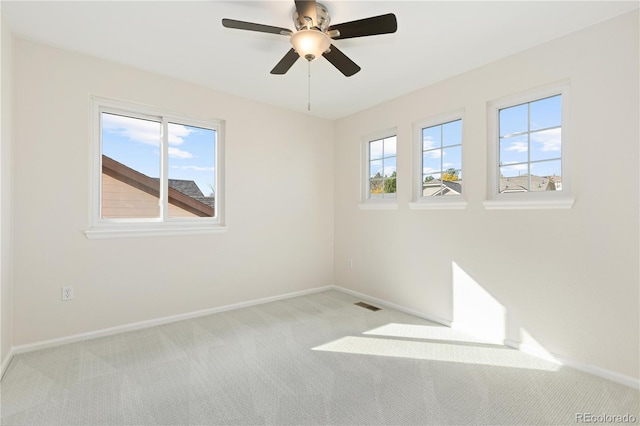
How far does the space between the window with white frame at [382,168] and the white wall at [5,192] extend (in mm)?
3549

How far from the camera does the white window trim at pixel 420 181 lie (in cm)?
311

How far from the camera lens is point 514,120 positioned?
2762 millimetres

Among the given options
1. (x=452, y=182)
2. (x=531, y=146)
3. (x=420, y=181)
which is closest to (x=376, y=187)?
(x=420, y=181)

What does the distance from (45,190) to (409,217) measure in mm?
3470

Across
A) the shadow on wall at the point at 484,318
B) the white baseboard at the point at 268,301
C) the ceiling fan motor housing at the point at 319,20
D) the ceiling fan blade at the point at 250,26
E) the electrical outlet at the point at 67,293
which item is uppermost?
the ceiling fan motor housing at the point at 319,20

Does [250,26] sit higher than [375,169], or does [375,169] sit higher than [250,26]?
[250,26]

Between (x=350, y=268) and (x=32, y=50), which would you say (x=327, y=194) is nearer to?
(x=350, y=268)

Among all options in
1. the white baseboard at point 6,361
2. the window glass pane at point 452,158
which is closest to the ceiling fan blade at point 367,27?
the window glass pane at point 452,158

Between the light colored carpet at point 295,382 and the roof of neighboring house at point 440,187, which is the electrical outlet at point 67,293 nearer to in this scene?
the light colored carpet at point 295,382

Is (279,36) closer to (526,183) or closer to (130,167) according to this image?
(130,167)

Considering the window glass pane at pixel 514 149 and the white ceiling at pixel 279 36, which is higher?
the white ceiling at pixel 279 36

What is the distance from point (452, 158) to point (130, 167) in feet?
10.8

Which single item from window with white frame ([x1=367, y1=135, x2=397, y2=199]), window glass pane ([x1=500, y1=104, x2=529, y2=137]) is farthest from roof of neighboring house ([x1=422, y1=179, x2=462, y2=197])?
window glass pane ([x1=500, y1=104, x2=529, y2=137])

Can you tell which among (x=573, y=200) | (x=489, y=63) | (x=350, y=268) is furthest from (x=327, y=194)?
(x=573, y=200)
